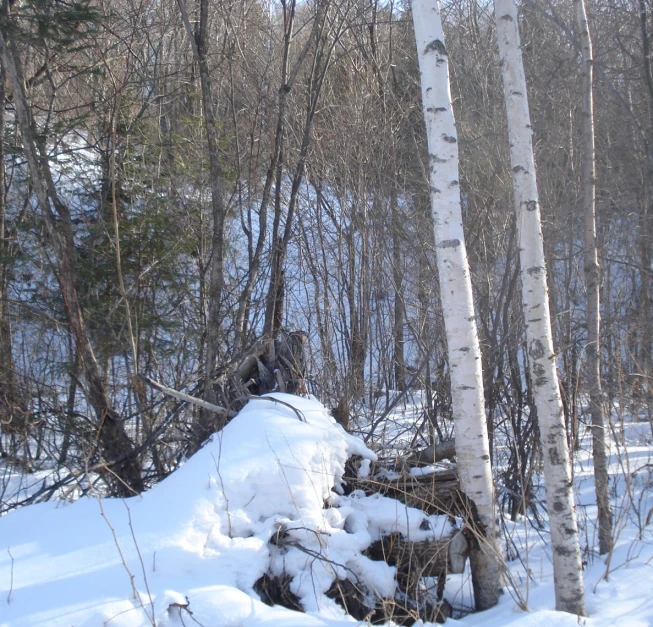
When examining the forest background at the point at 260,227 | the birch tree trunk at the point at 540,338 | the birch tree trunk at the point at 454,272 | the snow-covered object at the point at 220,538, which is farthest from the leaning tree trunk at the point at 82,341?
the birch tree trunk at the point at 540,338

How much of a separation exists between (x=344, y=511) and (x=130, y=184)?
6032mm

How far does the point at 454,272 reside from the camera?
12.7ft

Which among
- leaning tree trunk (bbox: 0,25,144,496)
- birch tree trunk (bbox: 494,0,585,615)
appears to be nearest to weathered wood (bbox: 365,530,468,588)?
birch tree trunk (bbox: 494,0,585,615)

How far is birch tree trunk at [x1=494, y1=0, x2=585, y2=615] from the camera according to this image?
3.72m

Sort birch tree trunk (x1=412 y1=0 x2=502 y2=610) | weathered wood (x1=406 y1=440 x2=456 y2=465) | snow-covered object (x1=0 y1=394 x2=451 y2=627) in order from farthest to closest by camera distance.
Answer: weathered wood (x1=406 y1=440 x2=456 y2=465), birch tree trunk (x1=412 y1=0 x2=502 y2=610), snow-covered object (x1=0 y1=394 x2=451 y2=627)

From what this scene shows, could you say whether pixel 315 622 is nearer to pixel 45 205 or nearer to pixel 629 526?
pixel 629 526

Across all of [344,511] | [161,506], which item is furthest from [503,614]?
[161,506]

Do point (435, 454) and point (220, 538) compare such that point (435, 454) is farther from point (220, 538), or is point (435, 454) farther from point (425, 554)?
point (220, 538)

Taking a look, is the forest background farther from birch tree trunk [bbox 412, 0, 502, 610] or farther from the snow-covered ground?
birch tree trunk [bbox 412, 0, 502, 610]

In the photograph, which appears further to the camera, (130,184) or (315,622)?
(130,184)

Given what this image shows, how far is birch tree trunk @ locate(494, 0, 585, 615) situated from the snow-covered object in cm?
75

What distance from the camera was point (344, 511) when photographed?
4.03 meters

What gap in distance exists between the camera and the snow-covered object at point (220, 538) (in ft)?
9.52

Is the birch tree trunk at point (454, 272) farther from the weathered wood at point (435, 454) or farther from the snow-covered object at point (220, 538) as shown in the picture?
the weathered wood at point (435, 454)
